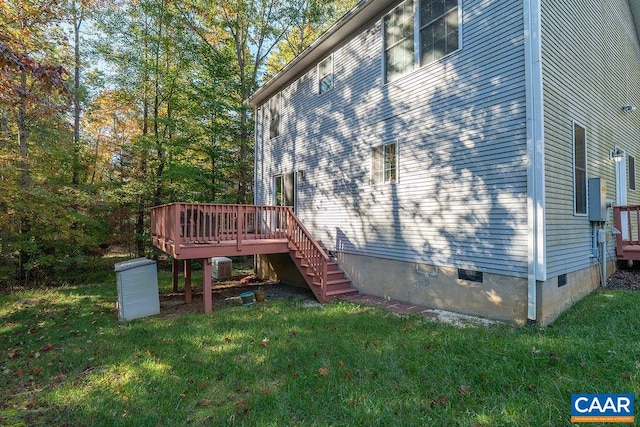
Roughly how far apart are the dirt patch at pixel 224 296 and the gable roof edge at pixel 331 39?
6898mm

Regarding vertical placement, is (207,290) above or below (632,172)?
below

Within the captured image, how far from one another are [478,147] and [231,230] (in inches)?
214

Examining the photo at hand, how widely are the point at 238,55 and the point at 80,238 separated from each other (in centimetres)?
1084

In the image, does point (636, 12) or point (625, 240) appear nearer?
point (625, 240)

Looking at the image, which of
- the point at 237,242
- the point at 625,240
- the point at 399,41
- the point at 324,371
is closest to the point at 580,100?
the point at 625,240

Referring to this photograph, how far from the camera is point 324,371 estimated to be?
3.48m

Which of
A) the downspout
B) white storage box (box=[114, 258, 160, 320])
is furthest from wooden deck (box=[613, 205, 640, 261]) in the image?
white storage box (box=[114, 258, 160, 320])

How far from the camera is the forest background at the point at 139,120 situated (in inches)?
444

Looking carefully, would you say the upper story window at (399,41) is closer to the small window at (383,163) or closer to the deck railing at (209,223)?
the small window at (383,163)

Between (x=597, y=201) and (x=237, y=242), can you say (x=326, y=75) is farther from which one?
(x=597, y=201)

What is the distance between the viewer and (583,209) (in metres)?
5.93

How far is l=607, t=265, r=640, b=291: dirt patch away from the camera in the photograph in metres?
6.33

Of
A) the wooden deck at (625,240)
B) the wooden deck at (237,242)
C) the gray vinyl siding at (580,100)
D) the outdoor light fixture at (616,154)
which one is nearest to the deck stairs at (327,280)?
the wooden deck at (237,242)

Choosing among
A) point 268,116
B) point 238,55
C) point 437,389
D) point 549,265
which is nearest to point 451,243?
point 549,265
